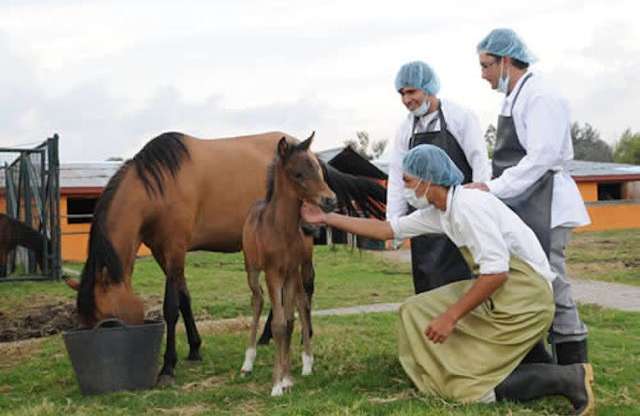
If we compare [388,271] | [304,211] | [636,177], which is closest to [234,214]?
[304,211]

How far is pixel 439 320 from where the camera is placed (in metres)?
4.37

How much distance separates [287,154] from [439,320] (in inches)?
56.1

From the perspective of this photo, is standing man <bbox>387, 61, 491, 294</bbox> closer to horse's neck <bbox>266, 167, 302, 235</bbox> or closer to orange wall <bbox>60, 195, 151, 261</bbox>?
horse's neck <bbox>266, 167, 302, 235</bbox>

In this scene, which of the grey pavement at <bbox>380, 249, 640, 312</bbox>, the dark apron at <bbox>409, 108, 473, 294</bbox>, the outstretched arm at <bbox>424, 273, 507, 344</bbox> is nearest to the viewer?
the outstretched arm at <bbox>424, 273, 507, 344</bbox>

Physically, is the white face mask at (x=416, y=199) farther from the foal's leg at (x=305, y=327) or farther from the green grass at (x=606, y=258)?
the green grass at (x=606, y=258)

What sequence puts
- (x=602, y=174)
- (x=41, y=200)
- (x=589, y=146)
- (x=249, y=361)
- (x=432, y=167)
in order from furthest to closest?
(x=589, y=146)
(x=602, y=174)
(x=41, y=200)
(x=249, y=361)
(x=432, y=167)

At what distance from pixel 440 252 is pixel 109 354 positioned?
7.47 feet

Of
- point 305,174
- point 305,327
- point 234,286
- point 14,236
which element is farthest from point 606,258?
point 305,174

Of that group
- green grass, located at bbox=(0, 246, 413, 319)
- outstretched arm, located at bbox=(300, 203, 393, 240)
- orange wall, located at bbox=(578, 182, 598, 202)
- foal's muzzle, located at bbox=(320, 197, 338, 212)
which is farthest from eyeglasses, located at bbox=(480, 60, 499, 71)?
orange wall, located at bbox=(578, 182, 598, 202)

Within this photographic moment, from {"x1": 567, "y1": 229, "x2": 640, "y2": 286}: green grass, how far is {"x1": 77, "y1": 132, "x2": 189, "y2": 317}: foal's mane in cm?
813

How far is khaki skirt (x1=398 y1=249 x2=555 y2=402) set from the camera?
4.39 m

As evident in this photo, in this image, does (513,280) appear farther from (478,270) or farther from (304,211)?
(304,211)

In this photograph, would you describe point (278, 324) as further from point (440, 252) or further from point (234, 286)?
point (234, 286)

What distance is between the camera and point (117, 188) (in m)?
6.13
